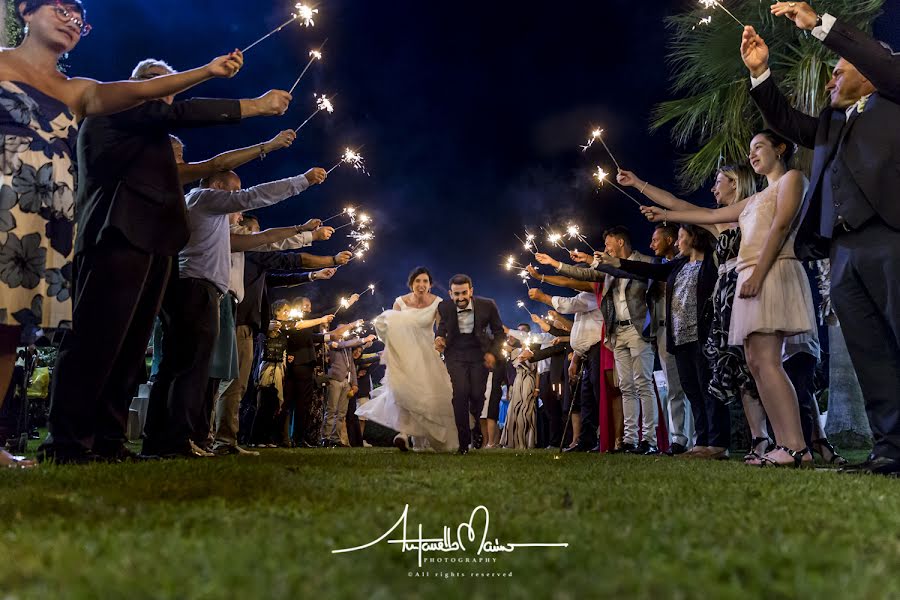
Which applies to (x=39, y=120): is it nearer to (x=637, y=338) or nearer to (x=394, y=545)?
(x=394, y=545)

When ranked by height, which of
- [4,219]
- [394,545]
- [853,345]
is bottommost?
[394,545]

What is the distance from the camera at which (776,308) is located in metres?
4.20

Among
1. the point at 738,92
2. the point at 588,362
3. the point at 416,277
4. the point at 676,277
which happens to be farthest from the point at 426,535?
the point at 738,92

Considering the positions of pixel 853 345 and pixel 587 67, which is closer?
pixel 853 345

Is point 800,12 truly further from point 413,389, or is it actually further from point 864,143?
point 413,389

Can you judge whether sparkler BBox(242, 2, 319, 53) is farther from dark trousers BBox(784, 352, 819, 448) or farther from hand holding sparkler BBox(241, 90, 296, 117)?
dark trousers BBox(784, 352, 819, 448)

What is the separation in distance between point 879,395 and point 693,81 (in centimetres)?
826

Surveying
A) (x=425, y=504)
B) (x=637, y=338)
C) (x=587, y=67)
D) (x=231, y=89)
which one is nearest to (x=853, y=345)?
(x=425, y=504)

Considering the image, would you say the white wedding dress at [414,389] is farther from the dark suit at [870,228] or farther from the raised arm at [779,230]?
the dark suit at [870,228]

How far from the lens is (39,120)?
3.14m

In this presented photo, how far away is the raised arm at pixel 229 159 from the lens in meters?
4.94

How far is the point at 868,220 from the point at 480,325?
4.27 meters

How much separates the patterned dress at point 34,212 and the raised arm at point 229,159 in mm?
1713

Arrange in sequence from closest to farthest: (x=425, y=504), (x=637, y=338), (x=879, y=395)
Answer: (x=425, y=504) → (x=879, y=395) → (x=637, y=338)
